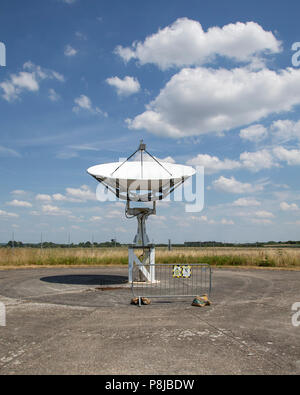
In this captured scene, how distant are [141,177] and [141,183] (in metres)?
0.48

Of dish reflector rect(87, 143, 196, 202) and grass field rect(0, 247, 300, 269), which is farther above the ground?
dish reflector rect(87, 143, 196, 202)

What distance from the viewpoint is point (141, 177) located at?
15297 mm

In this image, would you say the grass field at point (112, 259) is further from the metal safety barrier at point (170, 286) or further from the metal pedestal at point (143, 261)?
the metal pedestal at point (143, 261)

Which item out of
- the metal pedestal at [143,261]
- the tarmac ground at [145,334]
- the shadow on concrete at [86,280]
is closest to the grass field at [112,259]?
the shadow on concrete at [86,280]

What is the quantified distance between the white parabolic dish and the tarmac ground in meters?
4.73

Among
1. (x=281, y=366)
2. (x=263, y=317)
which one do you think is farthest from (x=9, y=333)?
(x=263, y=317)

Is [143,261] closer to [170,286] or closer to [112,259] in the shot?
[170,286]

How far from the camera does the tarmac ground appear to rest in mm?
5387

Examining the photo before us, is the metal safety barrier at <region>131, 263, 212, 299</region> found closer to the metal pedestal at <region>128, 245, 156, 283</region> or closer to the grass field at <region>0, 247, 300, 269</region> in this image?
the metal pedestal at <region>128, 245, 156, 283</region>

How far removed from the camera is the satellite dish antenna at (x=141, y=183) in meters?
14.8

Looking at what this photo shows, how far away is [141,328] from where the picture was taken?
310 inches

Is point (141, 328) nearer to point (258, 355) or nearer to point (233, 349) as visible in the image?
point (233, 349)

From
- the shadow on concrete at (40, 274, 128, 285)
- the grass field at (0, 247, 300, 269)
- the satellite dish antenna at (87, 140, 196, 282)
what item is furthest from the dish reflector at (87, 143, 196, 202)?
the grass field at (0, 247, 300, 269)
